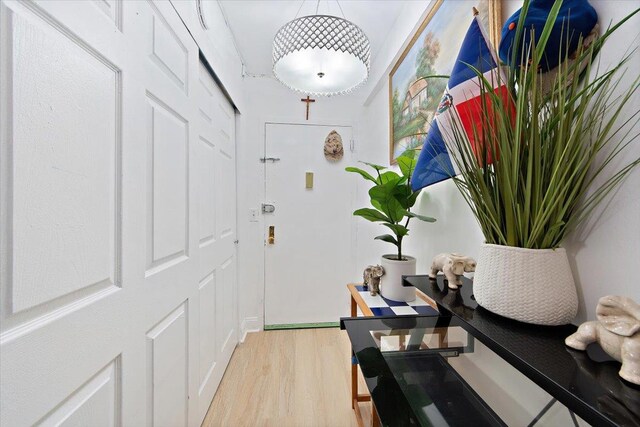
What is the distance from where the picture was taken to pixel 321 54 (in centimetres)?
124

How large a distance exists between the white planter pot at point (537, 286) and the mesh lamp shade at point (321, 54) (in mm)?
1104

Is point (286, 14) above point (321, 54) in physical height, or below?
above

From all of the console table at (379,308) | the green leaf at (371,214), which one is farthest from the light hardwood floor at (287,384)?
the green leaf at (371,214)

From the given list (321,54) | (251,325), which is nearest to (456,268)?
(321,54)

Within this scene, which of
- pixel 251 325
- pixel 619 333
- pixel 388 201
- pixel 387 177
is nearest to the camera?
pixel 619 333

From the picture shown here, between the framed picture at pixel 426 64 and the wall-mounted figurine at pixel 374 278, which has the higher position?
the framed picture at pixel 426 64

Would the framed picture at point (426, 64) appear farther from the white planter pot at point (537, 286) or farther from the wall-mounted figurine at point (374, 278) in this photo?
the wall-mounted figurine at point (374, 278)

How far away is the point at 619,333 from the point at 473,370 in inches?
25.4

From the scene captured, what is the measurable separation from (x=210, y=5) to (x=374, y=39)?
1154 millimetres

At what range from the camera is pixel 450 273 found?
2.45 feet

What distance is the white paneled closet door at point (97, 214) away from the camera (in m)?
0.45

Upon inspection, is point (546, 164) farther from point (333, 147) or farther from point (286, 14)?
point (333, 147)

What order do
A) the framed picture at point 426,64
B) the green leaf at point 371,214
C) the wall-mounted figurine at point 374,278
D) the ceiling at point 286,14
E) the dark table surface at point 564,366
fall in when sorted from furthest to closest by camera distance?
the ceiling at point 286,14 → the wall-mounted figurine at point 374,278 → the green leaf at point 371,214 → the framed picture at point 426,64 → the dark table surface at point 564,366

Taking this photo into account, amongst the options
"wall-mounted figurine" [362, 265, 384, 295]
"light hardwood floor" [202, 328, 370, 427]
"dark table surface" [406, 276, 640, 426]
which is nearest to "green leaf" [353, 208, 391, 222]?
"wall-mounted figurine" [362, 265, 384, 295]
